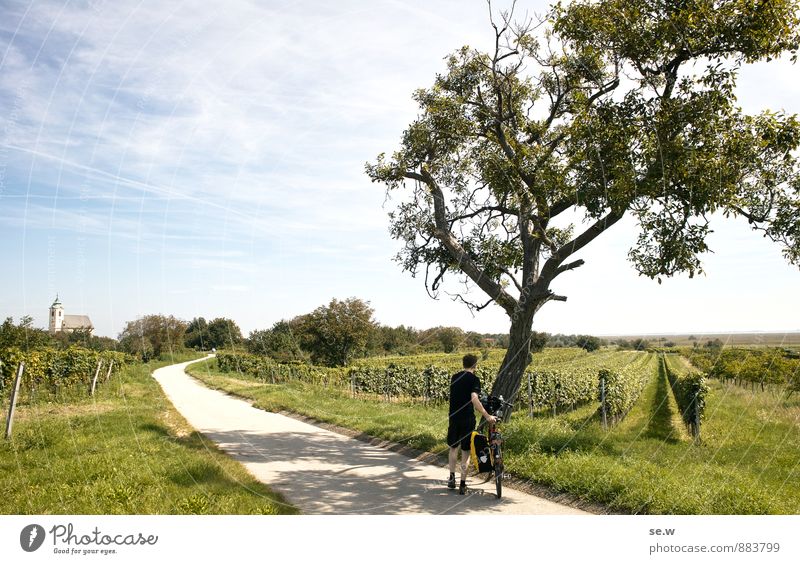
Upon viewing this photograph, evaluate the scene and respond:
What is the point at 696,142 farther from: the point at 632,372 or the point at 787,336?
the point at 632,372

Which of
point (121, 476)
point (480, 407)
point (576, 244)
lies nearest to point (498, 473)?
point (480, 407)

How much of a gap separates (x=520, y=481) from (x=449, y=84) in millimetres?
6175

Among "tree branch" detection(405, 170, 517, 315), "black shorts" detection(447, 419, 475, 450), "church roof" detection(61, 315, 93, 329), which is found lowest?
"black shorts" detection(447, 419, 475, 450)

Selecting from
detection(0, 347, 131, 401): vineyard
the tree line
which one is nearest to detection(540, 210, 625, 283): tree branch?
the tree line

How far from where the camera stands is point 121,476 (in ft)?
18.4

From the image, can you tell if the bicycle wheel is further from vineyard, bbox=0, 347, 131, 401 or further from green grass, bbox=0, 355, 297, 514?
vineyard, bbox=0, 347, 131, 401

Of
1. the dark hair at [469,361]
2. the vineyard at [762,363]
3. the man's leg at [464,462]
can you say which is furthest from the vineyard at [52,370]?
the vineyard at [762,363]

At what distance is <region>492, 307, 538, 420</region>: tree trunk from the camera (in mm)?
8742

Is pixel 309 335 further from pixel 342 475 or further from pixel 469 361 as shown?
pixel 342 475

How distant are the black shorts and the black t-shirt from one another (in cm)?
6

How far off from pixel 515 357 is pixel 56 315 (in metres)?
6.49

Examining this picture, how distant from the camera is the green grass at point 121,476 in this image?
16.3 feet
